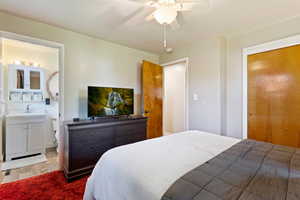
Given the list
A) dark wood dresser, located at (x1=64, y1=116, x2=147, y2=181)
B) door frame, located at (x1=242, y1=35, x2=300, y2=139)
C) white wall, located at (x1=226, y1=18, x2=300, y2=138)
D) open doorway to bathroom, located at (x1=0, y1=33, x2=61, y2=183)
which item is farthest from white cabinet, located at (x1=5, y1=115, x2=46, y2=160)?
door frame, located at (x1=242, y1=35, x2=300, y2=139)

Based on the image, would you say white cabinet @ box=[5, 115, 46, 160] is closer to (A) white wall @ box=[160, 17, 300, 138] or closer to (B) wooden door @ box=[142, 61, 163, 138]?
(B) wooden door @ box=[142, 61, 163, 138]

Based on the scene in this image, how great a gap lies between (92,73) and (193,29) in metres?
2.05

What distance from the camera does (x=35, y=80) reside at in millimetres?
3488

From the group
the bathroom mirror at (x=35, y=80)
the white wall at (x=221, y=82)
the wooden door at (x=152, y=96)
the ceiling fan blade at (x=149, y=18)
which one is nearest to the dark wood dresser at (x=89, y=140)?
the wooden door at (x=152, y=96)

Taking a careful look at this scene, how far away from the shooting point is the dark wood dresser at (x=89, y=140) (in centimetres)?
211

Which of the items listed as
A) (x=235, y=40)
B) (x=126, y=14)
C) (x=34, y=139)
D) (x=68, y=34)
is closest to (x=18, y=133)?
(x=34, y=139)

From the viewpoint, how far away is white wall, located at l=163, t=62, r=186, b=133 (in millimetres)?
4609

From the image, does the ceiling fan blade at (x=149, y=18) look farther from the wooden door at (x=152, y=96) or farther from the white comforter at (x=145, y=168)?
the white comforter at (x=145, y=168)

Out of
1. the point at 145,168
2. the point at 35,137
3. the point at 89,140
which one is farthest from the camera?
the point at 35,137

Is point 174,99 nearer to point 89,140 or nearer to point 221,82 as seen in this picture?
point 221,82

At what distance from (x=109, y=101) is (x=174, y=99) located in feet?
8.76

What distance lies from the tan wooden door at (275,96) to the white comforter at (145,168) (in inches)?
59.1

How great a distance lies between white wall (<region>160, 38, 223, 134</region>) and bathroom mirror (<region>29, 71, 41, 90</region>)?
11.6 feet

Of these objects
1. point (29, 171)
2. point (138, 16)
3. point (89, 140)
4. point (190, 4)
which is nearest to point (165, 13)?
point (190, 4)
